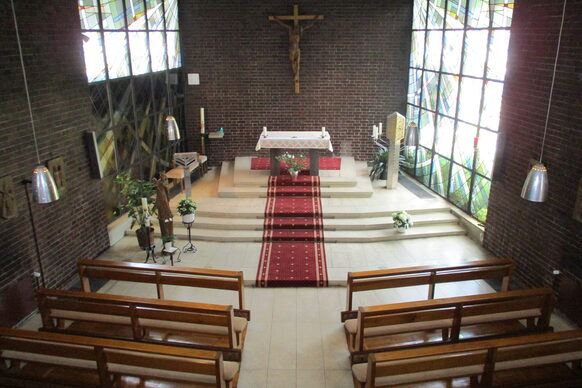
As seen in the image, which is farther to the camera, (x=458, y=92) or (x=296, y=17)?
(x=296, y=17)

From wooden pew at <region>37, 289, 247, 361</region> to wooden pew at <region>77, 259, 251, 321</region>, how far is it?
447 millimetres

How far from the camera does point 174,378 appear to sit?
13.7ft

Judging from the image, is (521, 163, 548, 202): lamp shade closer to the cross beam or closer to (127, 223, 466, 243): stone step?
(127, 223, 466, 243): stone step

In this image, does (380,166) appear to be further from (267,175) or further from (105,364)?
(105,364)

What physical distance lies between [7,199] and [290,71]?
7.51 m

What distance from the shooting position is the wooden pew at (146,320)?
4680 mm

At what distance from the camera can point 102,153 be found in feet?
26.0

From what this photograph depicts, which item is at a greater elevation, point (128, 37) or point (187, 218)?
point (128, 37)

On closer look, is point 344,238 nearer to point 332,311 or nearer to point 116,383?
point 332,311

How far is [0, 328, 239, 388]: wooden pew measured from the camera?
393 cm

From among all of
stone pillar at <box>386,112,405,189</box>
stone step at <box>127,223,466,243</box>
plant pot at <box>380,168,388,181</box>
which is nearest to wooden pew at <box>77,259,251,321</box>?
stone step at <box>127,223,466,243</box>

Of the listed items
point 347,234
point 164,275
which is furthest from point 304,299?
point 347,234

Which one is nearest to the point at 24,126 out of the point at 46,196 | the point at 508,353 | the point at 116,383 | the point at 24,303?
the point at 46,196

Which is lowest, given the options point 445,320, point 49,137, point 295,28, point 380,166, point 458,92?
point 445,320
